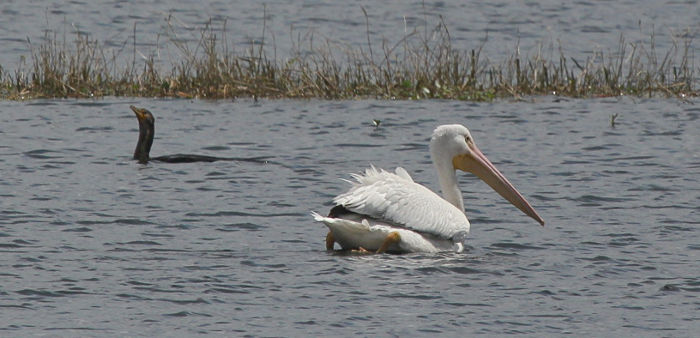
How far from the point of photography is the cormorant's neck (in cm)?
1481

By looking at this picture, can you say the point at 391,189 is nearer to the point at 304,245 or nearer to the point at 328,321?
the point at 304,245

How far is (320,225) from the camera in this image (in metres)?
11.5

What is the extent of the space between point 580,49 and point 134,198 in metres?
14.3

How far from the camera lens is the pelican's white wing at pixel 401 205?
9773 mm

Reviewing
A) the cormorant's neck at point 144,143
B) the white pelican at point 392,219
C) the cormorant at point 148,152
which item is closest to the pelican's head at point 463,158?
the white pelican at point 392,219

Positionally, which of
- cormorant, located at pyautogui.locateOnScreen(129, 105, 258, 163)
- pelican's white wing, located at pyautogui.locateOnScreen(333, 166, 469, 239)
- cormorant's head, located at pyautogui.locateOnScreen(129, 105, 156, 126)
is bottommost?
cormorant, located at pyautogui.locateOnScreen(129, 105, 258, 163)

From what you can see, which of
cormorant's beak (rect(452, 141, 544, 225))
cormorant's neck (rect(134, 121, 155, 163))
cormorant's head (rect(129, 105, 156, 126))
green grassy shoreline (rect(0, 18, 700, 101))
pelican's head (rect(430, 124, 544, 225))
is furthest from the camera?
green grassy shoreline (rect(0, 18, 700, 101))

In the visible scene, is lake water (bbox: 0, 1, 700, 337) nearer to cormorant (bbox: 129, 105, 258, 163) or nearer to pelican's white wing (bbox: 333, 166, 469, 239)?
cormorant (bbox: 129, 105, 258, 163)

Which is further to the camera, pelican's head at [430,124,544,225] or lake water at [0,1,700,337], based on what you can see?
pelican's head at [430,124,544,225]

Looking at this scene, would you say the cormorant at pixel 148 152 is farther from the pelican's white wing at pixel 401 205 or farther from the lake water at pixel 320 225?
the pelican's white wing at pixel 401 205

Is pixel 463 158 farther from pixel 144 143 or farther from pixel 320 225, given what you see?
pixel 144 143

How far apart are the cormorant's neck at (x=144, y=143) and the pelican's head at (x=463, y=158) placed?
15.2ft

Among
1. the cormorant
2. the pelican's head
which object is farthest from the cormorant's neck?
the pelican's head

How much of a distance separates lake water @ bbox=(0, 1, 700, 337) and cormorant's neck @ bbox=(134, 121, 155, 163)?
197 millimetres
